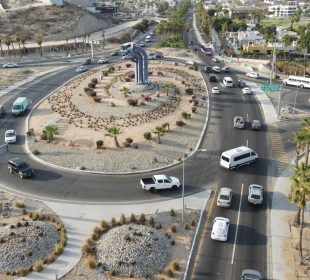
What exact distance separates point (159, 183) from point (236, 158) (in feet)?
39.1

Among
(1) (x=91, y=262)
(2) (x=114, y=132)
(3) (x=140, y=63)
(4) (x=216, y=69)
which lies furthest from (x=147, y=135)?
(4) (x=216, y=69)

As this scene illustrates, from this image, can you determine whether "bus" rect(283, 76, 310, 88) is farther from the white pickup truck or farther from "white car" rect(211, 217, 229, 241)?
"white car" rect(211, 217, 229, 241)

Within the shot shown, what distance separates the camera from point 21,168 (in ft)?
172

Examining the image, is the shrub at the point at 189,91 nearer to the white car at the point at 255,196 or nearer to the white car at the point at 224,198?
the white car at the point at 255,196

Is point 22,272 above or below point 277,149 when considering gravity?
below

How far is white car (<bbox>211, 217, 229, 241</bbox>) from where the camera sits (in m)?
39.3

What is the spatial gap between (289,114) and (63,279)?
54.4 metres

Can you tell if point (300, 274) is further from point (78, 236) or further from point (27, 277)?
point (27, 277)

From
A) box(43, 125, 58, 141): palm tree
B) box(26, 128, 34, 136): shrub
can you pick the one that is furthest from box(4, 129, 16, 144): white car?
box(43, 125, 58, 141): palm tree

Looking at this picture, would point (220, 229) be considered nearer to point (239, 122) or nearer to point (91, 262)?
point (91, 262)

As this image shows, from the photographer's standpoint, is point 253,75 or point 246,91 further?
point 253,75

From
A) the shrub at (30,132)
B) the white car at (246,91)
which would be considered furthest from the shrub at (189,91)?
the shrub at (30,132)

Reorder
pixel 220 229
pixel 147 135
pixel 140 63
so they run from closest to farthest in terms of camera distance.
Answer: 1. pixel 220 229
2. pixel 147 135
3. pixel 140 63

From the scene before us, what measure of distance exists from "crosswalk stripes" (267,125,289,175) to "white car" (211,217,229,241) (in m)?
16.6
